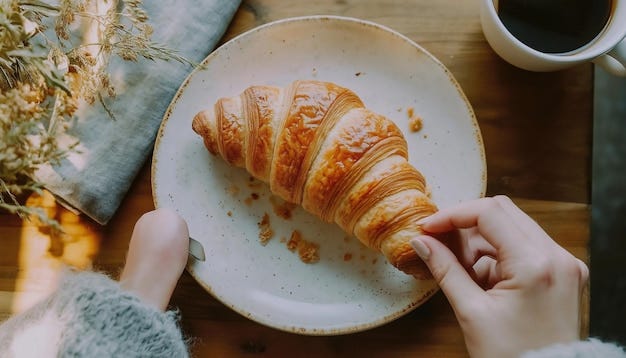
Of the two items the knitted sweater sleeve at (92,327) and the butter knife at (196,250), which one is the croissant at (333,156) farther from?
the knitted sweater sleeve at (92,327)

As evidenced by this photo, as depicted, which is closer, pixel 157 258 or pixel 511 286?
pixel 511 286

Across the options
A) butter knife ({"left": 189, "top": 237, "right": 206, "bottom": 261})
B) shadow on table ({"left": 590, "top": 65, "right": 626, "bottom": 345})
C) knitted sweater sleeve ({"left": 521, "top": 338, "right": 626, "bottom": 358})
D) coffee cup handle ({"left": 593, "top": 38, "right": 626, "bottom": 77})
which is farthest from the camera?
shadow on table ({"left": 590, "top": 65, "right": 626, "bottom": 345})

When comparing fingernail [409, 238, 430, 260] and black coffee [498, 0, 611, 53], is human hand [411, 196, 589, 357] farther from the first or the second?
black coffee [498, 0, 611, 53]

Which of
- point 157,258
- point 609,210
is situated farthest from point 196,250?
point 609,210

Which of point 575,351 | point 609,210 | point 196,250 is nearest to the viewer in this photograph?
point 575,351

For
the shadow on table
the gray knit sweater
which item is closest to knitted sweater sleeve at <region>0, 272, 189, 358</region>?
the gray knit sweater

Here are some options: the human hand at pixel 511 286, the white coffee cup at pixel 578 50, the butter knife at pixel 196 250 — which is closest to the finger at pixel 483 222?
the human hand at pixel 511 286

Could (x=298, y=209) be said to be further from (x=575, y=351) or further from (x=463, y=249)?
(x=575, y=351)
